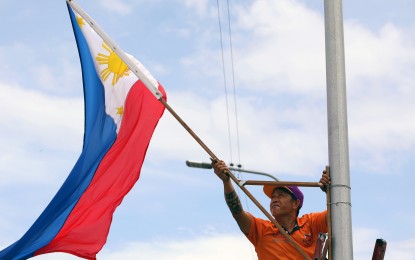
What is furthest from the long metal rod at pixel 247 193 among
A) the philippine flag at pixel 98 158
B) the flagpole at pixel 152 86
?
the philippine flag at pixel 98 158

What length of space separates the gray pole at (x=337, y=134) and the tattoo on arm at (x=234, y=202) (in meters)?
1.27

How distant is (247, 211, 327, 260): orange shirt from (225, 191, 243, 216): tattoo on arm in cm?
18

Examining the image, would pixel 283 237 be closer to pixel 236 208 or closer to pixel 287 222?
pixel 287 222

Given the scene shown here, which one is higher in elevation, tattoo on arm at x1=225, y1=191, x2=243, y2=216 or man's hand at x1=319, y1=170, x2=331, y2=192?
tattoo on arm at x1=225, y1=191, x2=243, y2=216

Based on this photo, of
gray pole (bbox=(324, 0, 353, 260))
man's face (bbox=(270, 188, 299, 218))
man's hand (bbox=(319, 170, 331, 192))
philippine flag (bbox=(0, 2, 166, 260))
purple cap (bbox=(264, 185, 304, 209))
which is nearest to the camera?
gray pole (bbox=(324, 0, 353, 260))

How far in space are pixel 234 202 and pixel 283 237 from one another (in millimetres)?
588

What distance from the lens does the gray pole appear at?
6.80 meters

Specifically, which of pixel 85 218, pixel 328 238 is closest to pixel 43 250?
pixel 85 218

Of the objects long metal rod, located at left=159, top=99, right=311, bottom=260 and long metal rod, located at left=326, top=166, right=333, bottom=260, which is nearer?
long metal rod, located at left=326, top=166, right=333, bottom=260

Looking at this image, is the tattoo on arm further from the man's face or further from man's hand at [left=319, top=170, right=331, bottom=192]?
man's hand at [left=319, top=170, right=331, bottom=192]

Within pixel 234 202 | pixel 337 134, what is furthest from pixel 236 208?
pixel 337 134

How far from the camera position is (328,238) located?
6.85 metres

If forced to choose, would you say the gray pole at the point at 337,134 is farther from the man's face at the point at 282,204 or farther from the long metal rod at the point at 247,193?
the man's face at the point at 282,204

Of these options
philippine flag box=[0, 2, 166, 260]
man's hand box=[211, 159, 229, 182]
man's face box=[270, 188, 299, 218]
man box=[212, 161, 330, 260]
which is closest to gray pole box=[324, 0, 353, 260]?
man box=[212, 161, 330, 260]
